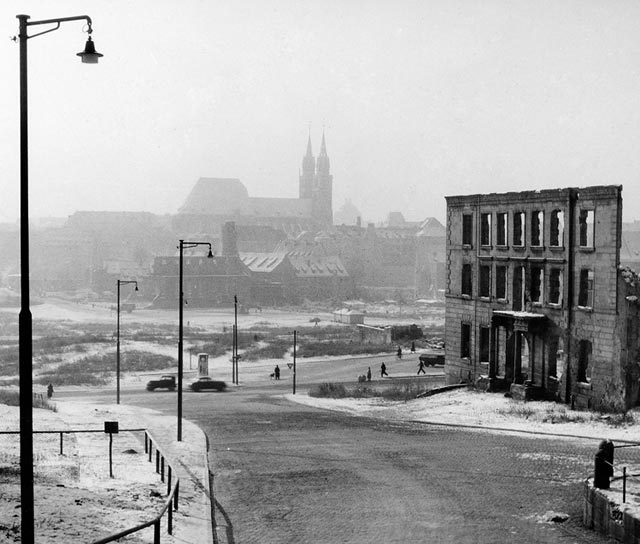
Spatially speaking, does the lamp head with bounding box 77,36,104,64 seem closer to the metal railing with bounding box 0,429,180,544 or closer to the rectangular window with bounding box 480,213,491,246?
the metal railing with bounding box 0,429,180,544

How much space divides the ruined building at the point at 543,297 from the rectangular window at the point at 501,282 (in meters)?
0.05

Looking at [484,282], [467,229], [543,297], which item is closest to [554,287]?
[543,297]

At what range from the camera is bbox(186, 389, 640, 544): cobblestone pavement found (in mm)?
15945

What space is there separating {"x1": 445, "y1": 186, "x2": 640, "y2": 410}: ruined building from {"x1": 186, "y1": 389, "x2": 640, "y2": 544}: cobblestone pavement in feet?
30.3

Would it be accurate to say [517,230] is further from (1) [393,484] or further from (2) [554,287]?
→ (1) [393,484]

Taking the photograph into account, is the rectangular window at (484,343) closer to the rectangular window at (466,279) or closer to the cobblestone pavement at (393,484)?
the rectangular window at (466,279)

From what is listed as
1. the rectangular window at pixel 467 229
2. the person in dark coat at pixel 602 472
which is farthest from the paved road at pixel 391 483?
the rectangular window at pixel 467 229

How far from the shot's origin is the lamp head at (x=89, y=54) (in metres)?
12.3

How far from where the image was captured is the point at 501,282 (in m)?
42.2

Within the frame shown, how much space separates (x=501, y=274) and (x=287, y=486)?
987 inches

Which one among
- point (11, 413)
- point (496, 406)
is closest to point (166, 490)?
point (11, 413)

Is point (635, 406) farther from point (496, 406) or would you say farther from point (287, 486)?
point (287, 486)

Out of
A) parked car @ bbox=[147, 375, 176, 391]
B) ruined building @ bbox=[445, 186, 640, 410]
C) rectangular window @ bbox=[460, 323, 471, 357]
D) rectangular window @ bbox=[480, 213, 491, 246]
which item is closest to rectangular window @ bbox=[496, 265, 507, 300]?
ruined building @ bbox=[445, 186, 640, 410]

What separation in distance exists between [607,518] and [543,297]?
23773 mm
